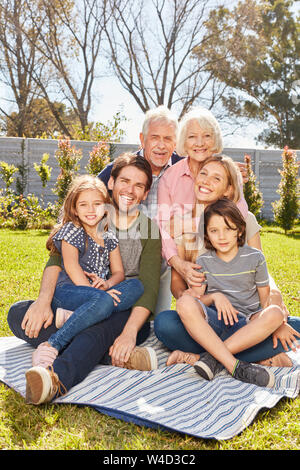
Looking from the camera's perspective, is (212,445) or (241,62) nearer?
(212,445)

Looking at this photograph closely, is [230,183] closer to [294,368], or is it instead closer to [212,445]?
[294,368]

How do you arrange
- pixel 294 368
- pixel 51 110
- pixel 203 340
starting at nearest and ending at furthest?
pixel 203 340, pixel 294 368, pixel 51 110

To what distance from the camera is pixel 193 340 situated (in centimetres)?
264

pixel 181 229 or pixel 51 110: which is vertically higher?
pixel 51 110

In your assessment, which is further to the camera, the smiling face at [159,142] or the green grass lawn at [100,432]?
the smiling face at [159,142]

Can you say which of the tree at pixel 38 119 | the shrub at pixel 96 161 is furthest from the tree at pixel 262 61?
the shrub at pixel 96 161

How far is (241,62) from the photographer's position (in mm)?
19359

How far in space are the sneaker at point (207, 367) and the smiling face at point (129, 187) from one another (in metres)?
1.12

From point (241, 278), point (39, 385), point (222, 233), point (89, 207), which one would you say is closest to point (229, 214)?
point (222, 233)

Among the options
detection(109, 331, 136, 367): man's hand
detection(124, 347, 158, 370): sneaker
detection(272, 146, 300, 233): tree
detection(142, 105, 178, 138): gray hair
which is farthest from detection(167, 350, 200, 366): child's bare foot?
detection(272, 146, 300, 233): tree

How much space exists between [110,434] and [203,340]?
0.76m

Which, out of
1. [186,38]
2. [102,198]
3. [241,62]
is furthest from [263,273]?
[241,62]

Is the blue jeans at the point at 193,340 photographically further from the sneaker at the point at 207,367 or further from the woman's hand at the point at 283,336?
the sneaker at the point at 207,367

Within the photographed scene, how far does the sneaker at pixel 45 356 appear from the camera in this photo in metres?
2.21
